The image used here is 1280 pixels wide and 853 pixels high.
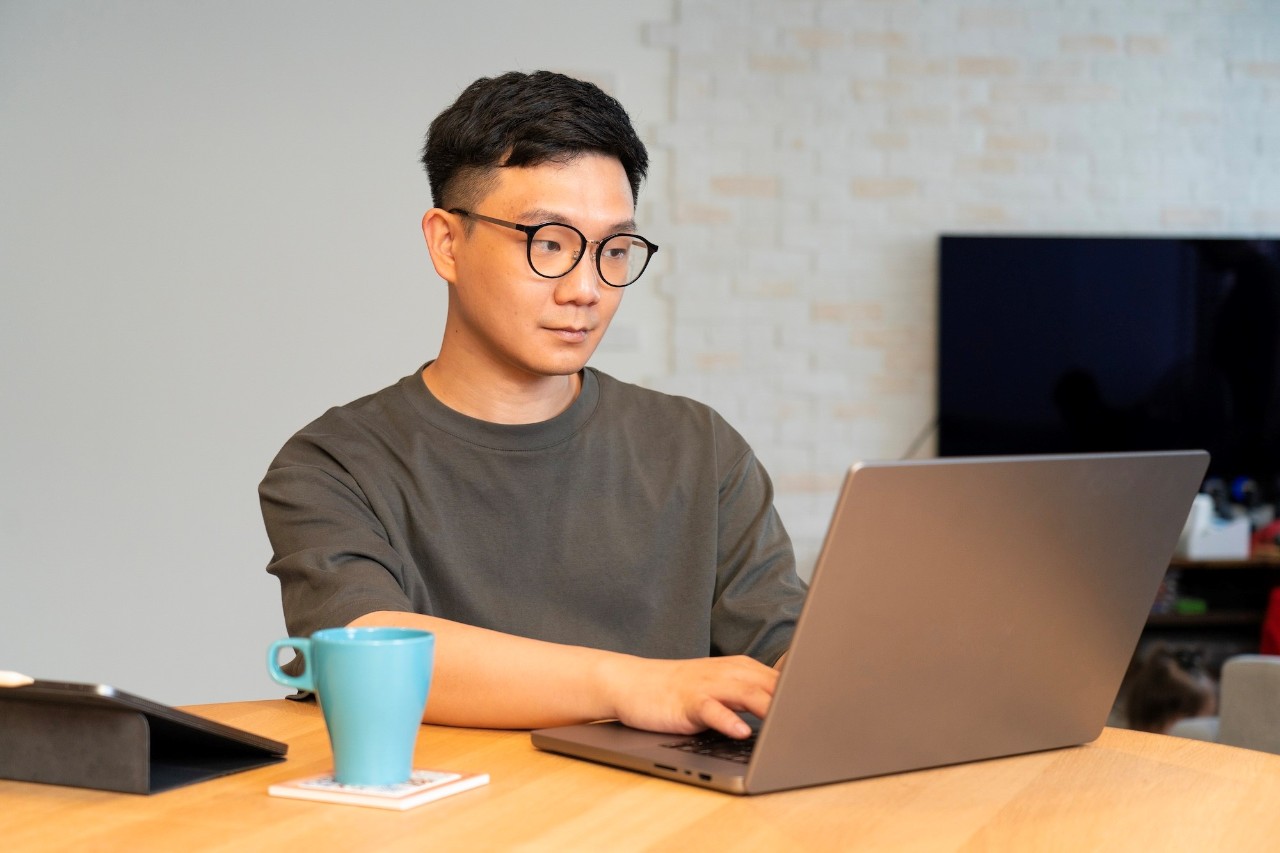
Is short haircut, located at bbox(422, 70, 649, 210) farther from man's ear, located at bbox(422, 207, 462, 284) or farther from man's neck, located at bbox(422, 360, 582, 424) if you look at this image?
man's neck, located at bbox(422, 360, 582, 424)

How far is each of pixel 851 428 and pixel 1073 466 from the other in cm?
321

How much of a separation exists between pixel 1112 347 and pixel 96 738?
3743 mm

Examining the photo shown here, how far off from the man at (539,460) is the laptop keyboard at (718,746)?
0.34 meters

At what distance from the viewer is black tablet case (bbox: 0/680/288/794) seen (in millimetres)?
865

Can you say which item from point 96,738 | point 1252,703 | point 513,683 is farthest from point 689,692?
point 1252,703

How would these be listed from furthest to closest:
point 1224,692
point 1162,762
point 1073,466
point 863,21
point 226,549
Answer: point 863,21
point 226,549
point 1224,692
point 1162,762
point 1073,466

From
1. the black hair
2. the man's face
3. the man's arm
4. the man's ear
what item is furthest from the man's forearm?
the black hair

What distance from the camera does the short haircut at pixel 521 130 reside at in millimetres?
1427

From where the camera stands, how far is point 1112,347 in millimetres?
4168

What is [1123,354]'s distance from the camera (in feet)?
13.7

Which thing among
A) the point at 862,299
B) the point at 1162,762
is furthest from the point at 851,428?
the point at 1162,762

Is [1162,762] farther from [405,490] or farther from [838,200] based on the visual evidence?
[838,200]

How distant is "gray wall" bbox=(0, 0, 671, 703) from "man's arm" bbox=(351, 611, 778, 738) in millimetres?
2787

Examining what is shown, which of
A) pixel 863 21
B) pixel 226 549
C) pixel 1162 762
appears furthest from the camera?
pixel 863 21
